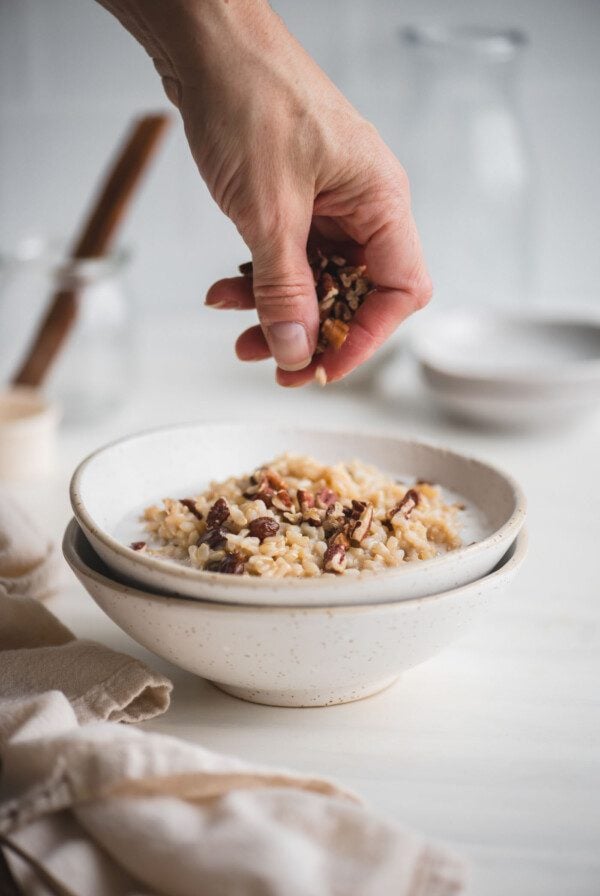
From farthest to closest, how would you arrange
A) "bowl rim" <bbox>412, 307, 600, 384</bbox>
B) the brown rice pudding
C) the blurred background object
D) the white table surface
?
the blurred background object → "bowl rim" <bbox>412, 307, 600, 384</bbox> → the brown rice pudding → the white table surface

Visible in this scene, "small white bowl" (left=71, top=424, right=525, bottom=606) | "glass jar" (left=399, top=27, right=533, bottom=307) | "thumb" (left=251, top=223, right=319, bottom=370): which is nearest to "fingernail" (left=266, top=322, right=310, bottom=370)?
"thumb" (left=251, top=223, right=319, bottom=370)

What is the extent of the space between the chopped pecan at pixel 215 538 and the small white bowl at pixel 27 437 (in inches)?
25.9

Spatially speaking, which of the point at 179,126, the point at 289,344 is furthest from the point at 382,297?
the point at 179,126

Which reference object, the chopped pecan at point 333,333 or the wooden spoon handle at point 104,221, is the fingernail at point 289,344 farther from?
the wooden spoon handle at point 104,221

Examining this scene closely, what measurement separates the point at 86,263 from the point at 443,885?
130 cm

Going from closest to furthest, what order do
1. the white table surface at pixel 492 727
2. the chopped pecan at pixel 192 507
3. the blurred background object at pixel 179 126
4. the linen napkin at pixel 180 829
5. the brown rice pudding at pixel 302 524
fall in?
1. the linen napkin at pixel 180 829
2. the white table surface at pixel 492 727
3. the brown rice pudding at pixel 302 524
4. the chopped pecan at pixel 192 507
5. the blurred background object at pixel 179 126

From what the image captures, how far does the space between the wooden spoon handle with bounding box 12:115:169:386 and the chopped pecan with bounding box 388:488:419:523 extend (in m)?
0.92

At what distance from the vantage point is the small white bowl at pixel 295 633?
79cm

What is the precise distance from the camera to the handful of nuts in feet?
3.39

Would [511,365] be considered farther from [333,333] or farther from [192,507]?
[192,507]

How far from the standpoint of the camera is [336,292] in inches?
40.8

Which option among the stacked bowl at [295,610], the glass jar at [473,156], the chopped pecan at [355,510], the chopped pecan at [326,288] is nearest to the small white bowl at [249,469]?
the stacked bowl at [295,610]

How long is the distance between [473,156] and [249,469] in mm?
1205

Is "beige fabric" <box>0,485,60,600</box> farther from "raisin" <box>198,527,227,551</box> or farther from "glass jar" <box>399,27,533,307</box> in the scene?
"glass jar" <box>399,27,533,307</box>
